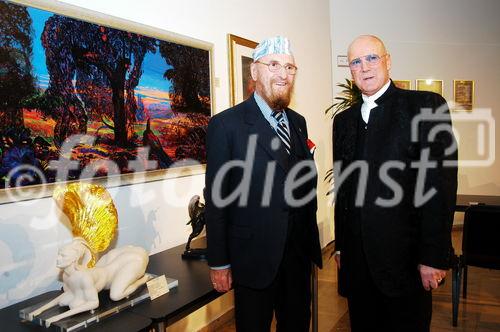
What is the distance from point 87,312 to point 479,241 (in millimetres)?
2922

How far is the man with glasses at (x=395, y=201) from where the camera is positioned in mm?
1739

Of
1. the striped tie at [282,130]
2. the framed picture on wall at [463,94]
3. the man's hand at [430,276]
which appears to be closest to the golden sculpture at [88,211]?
the striped tie at [282,130]

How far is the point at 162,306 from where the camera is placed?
1.66m

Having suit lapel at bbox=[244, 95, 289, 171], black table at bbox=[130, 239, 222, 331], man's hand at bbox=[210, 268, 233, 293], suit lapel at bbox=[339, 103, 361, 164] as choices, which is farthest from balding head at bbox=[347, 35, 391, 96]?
black table at bbox=[130, 239, 222, 331]

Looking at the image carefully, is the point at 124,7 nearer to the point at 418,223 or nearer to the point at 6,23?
the point at 6,23

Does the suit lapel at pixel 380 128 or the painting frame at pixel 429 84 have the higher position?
the painting frame at pixel 429 84

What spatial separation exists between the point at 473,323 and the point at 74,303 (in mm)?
3023

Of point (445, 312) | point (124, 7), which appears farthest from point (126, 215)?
point (445, 312)

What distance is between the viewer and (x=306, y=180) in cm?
193

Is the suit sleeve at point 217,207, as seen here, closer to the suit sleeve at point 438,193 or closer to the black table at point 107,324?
the black table at point 107,324

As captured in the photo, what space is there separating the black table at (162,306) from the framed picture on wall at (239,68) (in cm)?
170

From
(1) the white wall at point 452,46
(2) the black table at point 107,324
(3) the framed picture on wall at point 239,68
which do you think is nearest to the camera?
(2) the black table at point 107,324

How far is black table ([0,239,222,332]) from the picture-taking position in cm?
150

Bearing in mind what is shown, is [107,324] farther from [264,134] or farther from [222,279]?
[264,134]
